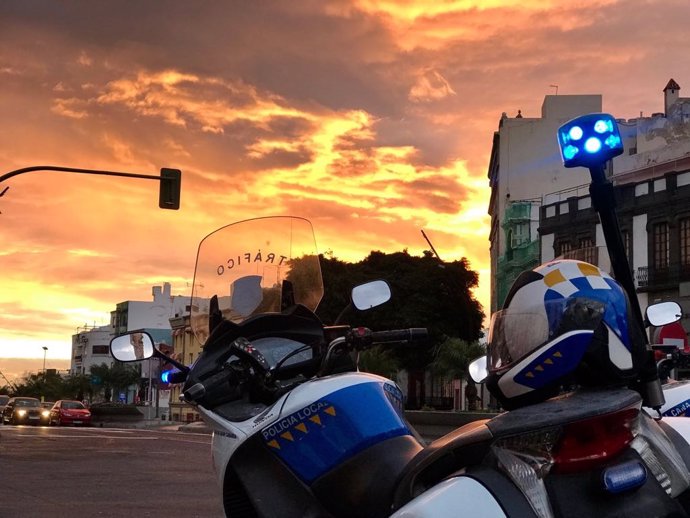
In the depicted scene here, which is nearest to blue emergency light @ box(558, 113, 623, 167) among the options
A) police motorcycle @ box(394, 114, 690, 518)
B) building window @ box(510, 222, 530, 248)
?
police motorcycle @ box(394, 114, 690, 518)

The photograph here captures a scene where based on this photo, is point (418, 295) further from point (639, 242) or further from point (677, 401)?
point (677, 401)

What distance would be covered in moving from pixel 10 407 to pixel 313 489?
48816mm

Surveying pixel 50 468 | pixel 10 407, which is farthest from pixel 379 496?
pixel 10 407

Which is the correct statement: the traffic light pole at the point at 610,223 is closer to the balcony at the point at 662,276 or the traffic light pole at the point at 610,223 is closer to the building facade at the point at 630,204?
the building facade at the point at 630,204

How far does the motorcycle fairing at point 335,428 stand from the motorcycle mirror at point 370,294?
50 centimetres

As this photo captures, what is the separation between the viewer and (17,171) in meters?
21.4

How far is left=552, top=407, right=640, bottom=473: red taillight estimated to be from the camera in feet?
7.41

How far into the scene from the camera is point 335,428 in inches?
122

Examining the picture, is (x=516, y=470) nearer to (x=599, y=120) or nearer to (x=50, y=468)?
(x=599, y=120)

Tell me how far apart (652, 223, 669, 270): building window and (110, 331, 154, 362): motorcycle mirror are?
139 feet

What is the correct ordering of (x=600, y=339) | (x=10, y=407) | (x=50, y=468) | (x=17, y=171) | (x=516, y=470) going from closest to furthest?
(x=516, y=470)
(x=600, y=339)
(x=50, y=468)
(x=17, y=171)
(x=10, y=407)

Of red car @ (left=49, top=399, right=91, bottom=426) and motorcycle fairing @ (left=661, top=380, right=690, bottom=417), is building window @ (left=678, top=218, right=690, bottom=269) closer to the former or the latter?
red car @ (left=49, top=399, right=91, bottom=426)

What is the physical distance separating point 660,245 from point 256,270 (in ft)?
141

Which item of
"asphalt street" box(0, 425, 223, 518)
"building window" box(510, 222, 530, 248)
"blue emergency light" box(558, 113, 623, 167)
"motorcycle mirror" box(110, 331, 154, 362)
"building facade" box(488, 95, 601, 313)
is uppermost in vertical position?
"building facade" box(488, 95, 601, 313)
